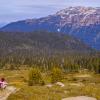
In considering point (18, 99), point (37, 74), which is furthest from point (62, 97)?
point (37, 74)

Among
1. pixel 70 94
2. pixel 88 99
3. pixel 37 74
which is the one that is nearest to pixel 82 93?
pixel 70 94

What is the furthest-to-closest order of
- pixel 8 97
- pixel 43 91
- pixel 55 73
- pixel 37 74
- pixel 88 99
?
pixel 55 73 < pixel 37 74 < pixel 43 91 < pixel 8 97 < pixel 88 99

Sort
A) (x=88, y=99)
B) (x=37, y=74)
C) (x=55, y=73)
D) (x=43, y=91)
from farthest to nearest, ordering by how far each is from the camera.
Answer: (x=55, y=73) → (x=37, y=74) → (x=43, y=91) → (x=88, y=99)

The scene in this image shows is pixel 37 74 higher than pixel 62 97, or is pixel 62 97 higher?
pixel 62 97

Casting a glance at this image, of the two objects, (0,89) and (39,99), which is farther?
(0,89)

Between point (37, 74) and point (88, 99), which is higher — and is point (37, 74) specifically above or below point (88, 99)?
below

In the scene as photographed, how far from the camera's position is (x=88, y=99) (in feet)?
82.8

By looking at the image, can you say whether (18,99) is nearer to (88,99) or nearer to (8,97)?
(8,97)

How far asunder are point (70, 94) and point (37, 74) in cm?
8724

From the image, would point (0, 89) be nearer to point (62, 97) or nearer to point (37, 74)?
point (62, 97)

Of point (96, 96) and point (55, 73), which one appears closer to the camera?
point (96, 96)

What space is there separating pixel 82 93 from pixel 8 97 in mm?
5989

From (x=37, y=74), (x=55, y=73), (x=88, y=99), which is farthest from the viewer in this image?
(x=55, y=73)

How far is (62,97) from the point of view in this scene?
87.2 feet
